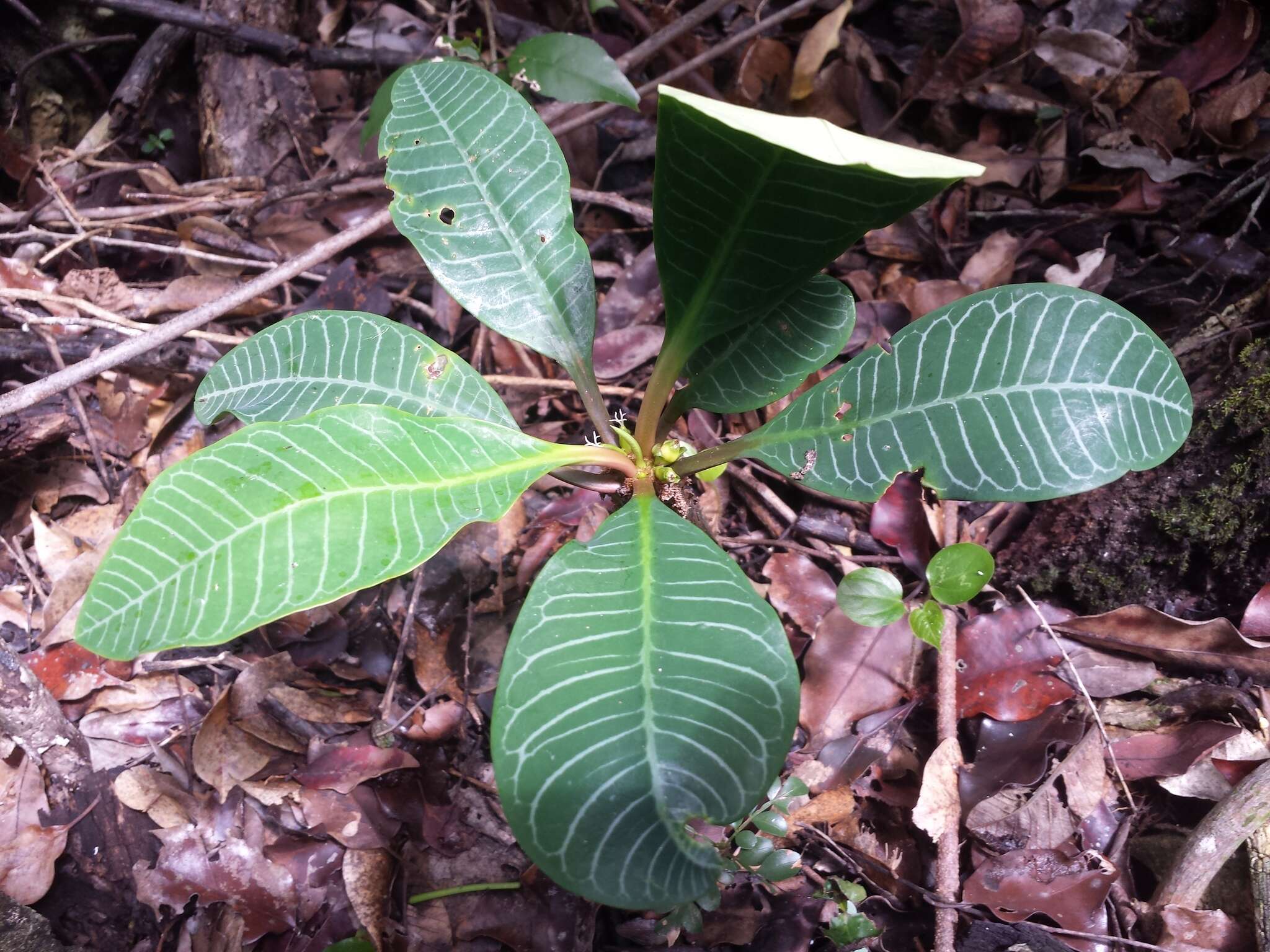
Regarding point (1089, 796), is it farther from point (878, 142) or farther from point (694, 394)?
point (878, 142)

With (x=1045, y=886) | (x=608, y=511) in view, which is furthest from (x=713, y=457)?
(x=1045, y=886)

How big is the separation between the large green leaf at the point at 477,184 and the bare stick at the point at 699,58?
0.65m

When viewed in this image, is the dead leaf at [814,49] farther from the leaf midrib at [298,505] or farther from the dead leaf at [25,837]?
the dead leaf at [25,837]

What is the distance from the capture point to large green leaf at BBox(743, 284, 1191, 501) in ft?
2.81

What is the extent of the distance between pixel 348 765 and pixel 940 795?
0.99 m

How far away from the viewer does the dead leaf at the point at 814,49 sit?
180 centimetres

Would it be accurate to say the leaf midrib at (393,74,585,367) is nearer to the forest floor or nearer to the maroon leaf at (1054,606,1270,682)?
the forest floor

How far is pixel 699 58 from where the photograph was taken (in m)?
1.72

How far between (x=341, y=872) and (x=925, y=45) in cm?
223

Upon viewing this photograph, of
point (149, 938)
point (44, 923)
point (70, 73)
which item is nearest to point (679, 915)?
point (149, 938)

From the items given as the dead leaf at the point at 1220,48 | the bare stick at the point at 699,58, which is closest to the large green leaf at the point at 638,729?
the bare stick at the point at 699,58

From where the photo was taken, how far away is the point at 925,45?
1838 mm

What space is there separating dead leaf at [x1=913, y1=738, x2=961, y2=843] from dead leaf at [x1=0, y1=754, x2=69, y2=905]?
4.63 ft

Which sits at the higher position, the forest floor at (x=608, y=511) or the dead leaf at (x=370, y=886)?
the forest floor at (x=608, y=511)
